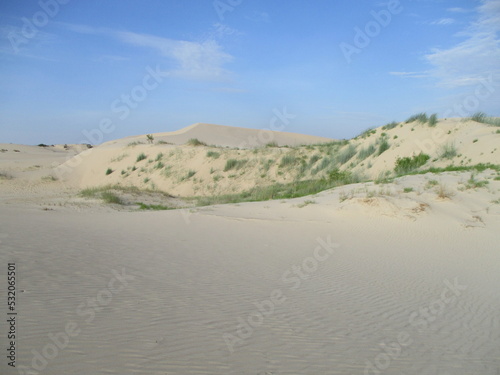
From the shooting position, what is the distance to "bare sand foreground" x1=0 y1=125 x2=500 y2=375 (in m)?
3.38

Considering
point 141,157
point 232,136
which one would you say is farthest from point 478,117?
point 232,136

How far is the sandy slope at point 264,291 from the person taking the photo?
342 cm

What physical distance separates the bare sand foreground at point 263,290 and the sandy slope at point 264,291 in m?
0.02

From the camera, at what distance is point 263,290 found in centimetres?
536

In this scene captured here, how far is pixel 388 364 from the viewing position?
11.7 feet

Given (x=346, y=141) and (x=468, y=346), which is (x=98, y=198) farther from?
(x=346, y=141)

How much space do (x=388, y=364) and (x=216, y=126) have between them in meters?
69.7

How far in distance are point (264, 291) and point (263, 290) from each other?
4 cm

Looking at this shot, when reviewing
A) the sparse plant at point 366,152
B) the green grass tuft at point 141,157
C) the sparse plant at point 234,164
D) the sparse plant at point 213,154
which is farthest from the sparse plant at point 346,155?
the green grass tuft at point 141,157

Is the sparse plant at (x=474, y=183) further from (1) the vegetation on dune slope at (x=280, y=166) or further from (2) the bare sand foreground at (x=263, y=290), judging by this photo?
(1) the vegetation on dune slope at (x=280, y=166)

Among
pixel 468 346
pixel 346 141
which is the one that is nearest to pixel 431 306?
pixel 468 346

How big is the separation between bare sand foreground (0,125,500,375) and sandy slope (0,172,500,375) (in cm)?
2

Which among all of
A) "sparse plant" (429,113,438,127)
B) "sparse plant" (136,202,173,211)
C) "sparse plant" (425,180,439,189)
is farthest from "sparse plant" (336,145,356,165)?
"sparse plant" (136,202,173,211)

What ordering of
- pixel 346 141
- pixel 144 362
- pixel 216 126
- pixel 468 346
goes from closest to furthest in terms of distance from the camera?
pixel 144 362
pixel 468 346
pixel 346 141
pixel 216 126
